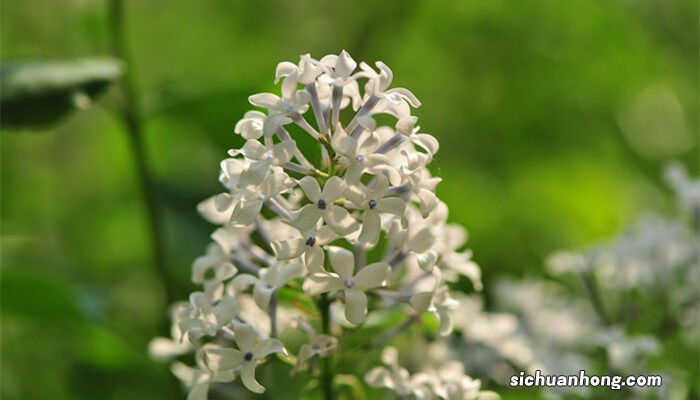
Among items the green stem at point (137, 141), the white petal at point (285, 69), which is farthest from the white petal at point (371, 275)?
the green stem at point (137, 141)

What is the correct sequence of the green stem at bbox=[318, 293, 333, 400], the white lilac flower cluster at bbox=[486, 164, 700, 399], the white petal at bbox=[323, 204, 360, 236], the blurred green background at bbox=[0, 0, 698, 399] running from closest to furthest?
1. the white petal at bbox=[323, 204, 360, 236]
2. the green stem at bbox=[318, 293, 333, 400]
3. the white lilac flower cluster at bbox=[486, 164, 700, 399]
4. the blurred green background at bbox=[0, 0, 698, 399]

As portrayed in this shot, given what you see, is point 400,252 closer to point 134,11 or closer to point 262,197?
point 262,197

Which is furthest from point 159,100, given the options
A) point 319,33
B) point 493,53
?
point 493,53

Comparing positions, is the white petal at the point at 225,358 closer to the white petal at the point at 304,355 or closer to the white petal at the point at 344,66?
the white petal at the point at 304,355

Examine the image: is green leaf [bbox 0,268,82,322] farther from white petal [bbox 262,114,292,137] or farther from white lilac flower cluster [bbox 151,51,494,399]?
white petal [bbox 262,114,292,137]

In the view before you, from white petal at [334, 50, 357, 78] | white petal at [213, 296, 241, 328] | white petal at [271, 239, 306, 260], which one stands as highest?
white petal at [334, 50, 357, 78]

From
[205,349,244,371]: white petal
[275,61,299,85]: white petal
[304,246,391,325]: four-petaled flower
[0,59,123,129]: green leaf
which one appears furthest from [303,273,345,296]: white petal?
[0,59,123,129]: green leaf

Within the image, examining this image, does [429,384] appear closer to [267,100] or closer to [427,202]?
[427,202]

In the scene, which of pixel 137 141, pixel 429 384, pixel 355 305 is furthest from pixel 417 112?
pixel 355 305
